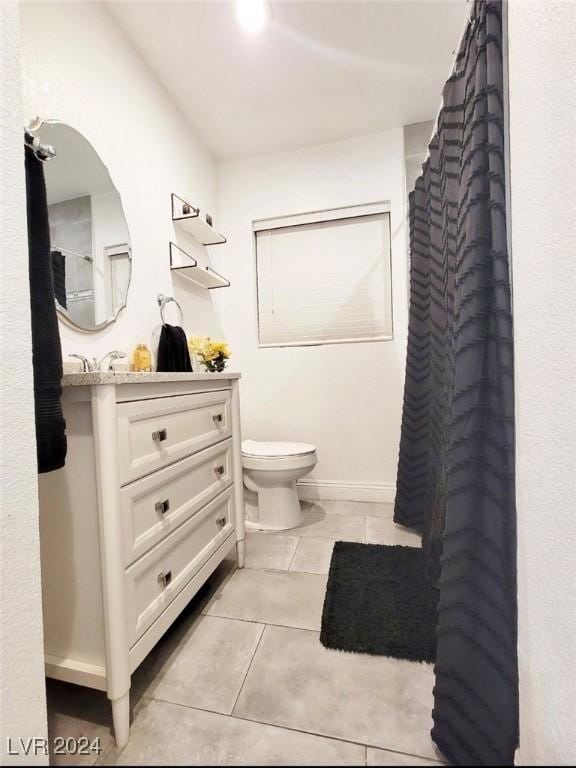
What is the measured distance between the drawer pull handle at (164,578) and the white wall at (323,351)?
1.36 metres

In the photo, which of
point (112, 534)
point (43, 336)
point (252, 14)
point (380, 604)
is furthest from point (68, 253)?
point (380, 604)

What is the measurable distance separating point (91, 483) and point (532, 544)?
36.1 inches

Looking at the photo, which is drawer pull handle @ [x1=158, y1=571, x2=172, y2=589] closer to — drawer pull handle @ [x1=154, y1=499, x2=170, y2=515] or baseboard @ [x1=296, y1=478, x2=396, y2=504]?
drawer pull handle @ [x1=154, y1=499, x2=170, y2=515]

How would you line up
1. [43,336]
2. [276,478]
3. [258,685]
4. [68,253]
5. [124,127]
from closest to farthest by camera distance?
[43,336], [258,685], [68,253], [124,127], [276,478]

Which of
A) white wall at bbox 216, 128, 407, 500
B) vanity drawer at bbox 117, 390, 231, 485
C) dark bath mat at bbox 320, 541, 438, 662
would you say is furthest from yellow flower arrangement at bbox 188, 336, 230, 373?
dark bath mat at bbox 320, 541, 438, 662

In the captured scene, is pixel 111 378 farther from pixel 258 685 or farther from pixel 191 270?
pixel 191 270

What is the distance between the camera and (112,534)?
740 mm

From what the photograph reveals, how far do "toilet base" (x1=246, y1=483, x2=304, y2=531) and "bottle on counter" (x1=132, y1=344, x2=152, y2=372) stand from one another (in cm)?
89

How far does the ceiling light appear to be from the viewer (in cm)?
126

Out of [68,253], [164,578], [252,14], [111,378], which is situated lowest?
[164,578]

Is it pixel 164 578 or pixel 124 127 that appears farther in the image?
pixel 124 127

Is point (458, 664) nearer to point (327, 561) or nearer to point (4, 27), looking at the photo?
point (327, 561)

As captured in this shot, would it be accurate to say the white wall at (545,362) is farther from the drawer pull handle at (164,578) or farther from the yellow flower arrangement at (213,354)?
the yellow flower arrangement at (213,354)

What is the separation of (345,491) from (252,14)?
2.37m
